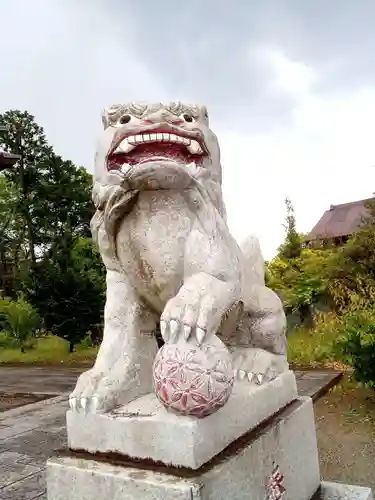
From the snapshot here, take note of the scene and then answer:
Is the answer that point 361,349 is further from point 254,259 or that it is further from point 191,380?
point 191,380

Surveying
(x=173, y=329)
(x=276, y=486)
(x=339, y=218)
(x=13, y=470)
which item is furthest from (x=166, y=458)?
(x=339, y=218)

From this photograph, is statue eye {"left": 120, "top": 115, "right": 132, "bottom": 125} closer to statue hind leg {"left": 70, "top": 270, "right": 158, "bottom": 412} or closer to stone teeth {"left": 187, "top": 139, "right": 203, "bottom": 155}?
stone teeth {"left": 187, "top": 139, "right": 203, "bottom": 155}

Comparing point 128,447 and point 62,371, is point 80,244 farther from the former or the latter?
point 128,447

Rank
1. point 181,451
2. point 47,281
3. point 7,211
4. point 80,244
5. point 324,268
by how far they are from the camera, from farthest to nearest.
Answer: point 7,211
point 80,244
point 47,281
point 324,268
point 181,451

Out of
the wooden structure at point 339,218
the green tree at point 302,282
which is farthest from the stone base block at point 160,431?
the wooden structure at point 339,218

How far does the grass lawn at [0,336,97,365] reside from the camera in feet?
30.6

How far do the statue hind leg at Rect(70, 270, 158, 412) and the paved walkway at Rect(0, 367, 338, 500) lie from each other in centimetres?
145

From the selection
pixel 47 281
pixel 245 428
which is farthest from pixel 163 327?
pixel 47 281

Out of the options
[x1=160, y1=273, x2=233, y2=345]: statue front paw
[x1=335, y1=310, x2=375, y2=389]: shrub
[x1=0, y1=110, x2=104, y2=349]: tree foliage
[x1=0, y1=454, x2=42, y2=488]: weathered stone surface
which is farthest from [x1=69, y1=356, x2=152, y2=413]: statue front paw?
[x1=0, y1=110, x2=104, y2=349]: tree foliage

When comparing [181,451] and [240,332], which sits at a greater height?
[240,332]

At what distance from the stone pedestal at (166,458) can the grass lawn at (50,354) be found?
780 centimetres

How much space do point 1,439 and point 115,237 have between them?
2.99 m

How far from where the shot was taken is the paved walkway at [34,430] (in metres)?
2.72

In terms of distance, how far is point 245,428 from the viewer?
142 cm
